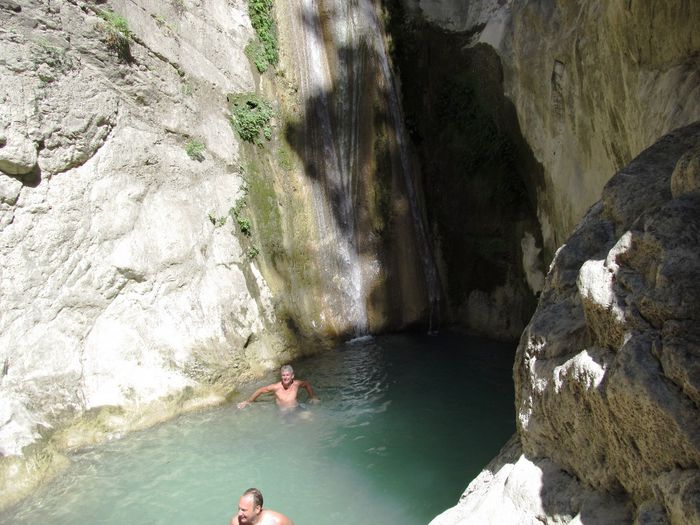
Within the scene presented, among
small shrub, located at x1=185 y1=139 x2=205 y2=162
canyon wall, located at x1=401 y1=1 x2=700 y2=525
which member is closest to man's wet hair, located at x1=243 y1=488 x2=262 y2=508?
canyon wall, located at x1=401 y1=1 x2=700 y2=525

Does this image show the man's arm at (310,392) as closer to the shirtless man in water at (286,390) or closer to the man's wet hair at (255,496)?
the shirtless man in water at (286,390)

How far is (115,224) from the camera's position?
297 inches

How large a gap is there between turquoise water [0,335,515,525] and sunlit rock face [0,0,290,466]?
719mm

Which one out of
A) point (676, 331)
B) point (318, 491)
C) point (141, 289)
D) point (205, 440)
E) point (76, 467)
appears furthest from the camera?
point (141, 289)

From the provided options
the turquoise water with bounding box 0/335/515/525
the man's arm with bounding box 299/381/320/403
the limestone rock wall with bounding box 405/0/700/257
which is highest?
the limestone rock wall with bounding box 405/0/700/257

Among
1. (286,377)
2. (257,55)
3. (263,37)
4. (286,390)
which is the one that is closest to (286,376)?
(286,377)

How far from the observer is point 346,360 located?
30.8 ft

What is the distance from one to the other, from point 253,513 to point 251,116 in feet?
22.3

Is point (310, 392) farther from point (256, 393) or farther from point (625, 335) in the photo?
point (625, 335)

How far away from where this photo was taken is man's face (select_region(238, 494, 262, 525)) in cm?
465

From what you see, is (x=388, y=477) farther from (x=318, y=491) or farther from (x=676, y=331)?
(x=676, y=331)

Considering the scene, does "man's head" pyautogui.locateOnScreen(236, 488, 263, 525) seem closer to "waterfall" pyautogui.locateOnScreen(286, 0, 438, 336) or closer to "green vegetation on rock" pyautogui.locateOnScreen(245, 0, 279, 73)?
"waterfall" pyautogui.locateOnScreen(286, 0, 438, 336)

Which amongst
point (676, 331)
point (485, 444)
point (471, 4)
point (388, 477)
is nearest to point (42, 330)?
point (388, 477)

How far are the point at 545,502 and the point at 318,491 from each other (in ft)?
11.1
